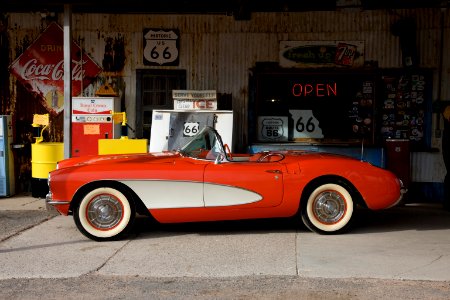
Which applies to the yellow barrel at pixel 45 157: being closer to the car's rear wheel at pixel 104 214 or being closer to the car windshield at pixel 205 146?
the car's rear wheel at pixel 104 214

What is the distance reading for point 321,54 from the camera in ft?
32.6

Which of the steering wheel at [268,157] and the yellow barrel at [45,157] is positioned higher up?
the steering wheel at [268,157]

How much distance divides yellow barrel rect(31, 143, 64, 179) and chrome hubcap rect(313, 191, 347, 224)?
486 centimetres

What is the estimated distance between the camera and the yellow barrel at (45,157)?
9500 millimetres

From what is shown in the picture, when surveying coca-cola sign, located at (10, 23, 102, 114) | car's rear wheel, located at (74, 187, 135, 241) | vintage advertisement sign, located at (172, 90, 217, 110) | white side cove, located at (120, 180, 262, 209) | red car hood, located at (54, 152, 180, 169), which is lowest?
car's rear wheel, located at (74, 187, 135, 241)

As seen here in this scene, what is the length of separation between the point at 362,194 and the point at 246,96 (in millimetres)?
4002

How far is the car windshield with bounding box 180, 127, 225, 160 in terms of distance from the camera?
677 centimetres

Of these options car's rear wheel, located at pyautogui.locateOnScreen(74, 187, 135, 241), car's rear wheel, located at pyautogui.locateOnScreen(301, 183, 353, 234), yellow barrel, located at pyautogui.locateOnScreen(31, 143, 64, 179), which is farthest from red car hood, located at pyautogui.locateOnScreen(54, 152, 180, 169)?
yellow barrel, located at pyautogui.locateOnScreen(31, 143, 64, 179)

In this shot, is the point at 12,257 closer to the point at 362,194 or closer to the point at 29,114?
the point at 362,194

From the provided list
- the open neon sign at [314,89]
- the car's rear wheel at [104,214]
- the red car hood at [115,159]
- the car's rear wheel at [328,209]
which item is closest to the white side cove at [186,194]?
the car's rear wheel at [104,214]

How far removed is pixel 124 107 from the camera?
33.4 ft

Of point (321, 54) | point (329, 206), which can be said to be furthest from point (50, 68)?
point (329, 206)

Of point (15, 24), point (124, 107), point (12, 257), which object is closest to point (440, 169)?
point (124, 107)

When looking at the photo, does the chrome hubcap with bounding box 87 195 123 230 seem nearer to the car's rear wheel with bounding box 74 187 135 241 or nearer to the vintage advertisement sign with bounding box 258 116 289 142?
the car's rear wheel with bounding box 74 187 135 241
